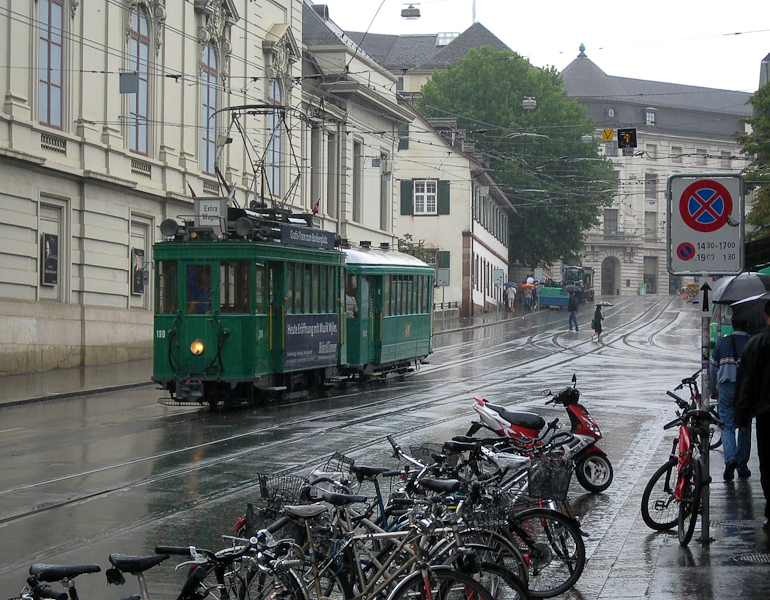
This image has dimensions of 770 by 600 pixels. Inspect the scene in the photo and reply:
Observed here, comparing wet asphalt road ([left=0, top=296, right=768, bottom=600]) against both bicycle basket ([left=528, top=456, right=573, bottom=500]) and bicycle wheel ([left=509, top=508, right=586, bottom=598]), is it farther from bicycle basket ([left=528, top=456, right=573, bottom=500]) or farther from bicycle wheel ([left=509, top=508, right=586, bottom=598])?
bicycle basket ([left=528, top=456, right=573, bottom=500])

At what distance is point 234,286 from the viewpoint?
789 inches

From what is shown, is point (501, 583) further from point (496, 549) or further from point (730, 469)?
point (730, 469)

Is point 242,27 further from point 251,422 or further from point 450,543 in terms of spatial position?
point 450,543

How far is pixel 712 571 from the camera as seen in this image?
27.1ft

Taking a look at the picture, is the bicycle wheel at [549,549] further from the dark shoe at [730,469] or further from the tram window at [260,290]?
the tram window at [260,290]

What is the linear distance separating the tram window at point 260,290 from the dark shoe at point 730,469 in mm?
9779

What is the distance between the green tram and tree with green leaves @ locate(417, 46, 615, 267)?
5049 centimetres

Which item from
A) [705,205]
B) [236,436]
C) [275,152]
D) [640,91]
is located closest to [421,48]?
[640,91]

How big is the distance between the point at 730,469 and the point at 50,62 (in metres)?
21.8

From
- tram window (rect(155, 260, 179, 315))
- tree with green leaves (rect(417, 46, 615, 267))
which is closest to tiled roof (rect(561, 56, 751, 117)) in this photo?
tree with green leaves (rect(417, 46, 615, 267))

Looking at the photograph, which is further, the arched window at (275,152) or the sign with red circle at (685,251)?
the arched window at (275,152)

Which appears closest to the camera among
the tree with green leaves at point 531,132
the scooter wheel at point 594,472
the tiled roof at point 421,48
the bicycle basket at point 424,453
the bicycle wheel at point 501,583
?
the bicycle wheel at point 501,583

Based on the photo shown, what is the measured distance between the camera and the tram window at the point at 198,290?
2000cm

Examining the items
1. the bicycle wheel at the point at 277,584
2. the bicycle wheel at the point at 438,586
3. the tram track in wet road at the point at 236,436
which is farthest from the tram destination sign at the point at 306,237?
the bicycle wheel at the point at 277,584
